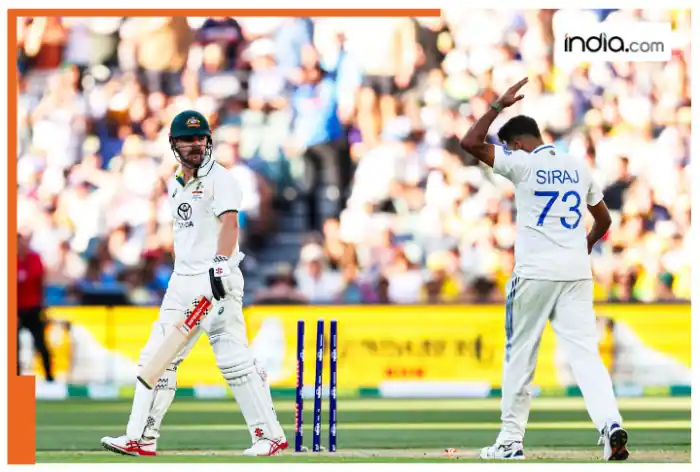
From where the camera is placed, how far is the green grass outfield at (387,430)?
9.25 m

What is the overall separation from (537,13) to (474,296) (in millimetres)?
3362

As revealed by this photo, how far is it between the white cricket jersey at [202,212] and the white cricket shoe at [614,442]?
7.50ft

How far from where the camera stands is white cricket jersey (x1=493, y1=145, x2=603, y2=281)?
859 cm

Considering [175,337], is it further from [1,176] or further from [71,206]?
[71,206]

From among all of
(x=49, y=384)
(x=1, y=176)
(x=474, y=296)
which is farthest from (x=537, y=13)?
(x=1, y=176)

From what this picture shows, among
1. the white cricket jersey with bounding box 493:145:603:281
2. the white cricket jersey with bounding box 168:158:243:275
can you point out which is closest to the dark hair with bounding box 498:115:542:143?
the white cricket jersey with bounding box 493:145:603:281

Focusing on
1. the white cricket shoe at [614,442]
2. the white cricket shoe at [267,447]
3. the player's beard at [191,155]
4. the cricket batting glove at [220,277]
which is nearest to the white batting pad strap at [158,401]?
the white cricket shoe at [267,447]

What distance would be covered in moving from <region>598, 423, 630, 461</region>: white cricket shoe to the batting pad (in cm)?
182

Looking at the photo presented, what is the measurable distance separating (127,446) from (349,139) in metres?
7.99

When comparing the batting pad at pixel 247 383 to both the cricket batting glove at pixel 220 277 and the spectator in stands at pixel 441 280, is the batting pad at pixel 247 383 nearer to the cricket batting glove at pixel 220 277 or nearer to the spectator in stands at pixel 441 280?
the cricket batting glove at pixel 220 277

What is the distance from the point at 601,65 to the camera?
16891mm

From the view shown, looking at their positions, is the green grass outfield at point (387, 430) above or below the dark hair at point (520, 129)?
below
